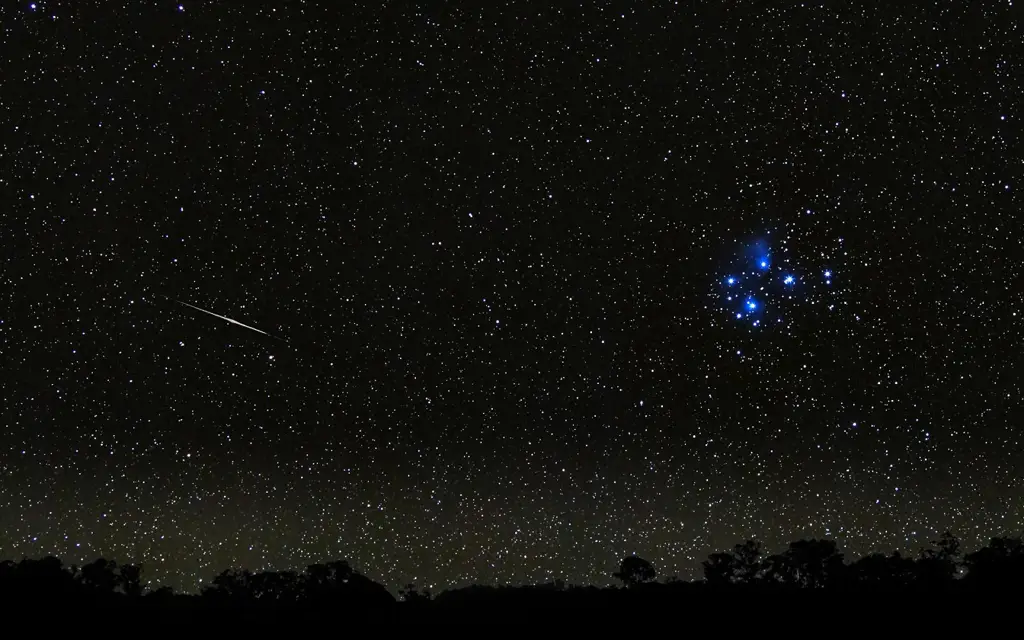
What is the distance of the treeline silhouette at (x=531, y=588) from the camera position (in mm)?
14500

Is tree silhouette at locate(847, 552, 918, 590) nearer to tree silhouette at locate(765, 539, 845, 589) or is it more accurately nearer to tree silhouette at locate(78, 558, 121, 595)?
tree silhouette at locate(765, 539, 845, 589)

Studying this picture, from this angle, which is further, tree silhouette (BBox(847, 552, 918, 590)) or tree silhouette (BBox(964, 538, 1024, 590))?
tree silhouette (BBox(847, 552, 918, 590))

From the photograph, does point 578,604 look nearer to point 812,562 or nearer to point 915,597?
point 915,597

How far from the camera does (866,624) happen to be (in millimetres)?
11273

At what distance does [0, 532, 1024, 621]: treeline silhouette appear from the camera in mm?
14500

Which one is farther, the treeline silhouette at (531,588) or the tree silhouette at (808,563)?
the tree silhouette at (808,563)

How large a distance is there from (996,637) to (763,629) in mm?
2955

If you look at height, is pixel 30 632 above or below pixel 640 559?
below

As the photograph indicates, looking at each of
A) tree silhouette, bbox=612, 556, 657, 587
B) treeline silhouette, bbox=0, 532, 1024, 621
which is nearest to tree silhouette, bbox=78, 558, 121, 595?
treeline silhouette, bbox=0, 532, 1024, 621

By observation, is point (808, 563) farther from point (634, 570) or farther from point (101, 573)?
point (101, 573)

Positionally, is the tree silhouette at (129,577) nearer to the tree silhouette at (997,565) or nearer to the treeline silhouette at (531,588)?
the treeline silhouette at (531,588)

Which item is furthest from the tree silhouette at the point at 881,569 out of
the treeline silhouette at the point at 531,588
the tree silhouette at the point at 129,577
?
the tree silhouette at the point at 129,577

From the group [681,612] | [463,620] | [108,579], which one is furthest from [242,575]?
[681,612]

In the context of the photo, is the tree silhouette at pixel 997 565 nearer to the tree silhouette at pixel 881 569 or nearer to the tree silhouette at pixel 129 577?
the tree silhouette at pixel 881 569
